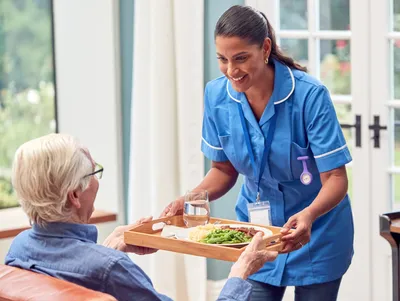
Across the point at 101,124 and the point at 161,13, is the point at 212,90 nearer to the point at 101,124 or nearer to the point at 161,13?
the point at 161,13

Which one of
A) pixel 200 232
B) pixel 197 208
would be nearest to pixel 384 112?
pixel 197 208

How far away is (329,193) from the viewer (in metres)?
2.65

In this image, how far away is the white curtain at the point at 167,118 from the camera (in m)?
4.24

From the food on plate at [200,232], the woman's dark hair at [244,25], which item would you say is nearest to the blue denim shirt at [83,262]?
the food on plate at [200,232]

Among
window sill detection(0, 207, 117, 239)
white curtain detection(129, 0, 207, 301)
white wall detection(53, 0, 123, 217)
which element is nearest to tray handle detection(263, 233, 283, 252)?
white curtain detection(129, 0, 207, 301)

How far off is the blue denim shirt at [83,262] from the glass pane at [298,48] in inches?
82.0

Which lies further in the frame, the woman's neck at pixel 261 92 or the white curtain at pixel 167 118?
the white curtain at pixel 167 118

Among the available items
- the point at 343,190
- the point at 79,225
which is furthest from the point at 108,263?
the point at 343,190

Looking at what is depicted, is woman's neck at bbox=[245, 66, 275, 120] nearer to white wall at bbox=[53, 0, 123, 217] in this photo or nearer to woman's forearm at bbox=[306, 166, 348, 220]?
woman's forearm at bbox=[306, 166, 348, 220]

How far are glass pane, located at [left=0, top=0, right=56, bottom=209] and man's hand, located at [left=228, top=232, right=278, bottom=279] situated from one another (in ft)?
8.35

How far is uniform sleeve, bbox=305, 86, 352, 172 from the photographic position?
106 inches

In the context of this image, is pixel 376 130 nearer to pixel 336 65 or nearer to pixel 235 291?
pixel 336 65

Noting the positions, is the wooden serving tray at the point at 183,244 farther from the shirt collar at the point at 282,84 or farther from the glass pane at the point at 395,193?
the glass pane at the point at 395,193

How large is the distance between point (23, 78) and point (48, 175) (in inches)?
105
